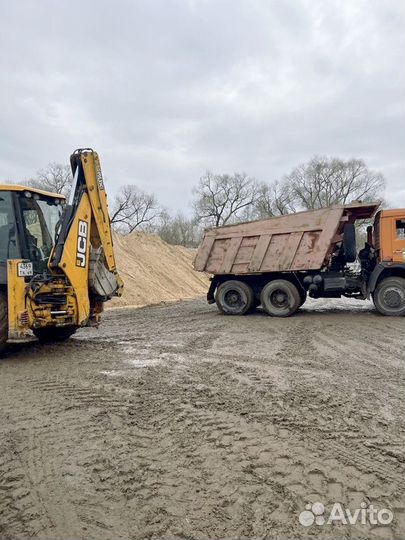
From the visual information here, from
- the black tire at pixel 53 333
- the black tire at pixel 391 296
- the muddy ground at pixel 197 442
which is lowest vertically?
the muddy ground at pixel 197 442

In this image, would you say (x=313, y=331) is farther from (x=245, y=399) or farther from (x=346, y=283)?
(x=245, y=399)

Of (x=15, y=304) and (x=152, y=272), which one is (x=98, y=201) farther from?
(x=152, y=272)

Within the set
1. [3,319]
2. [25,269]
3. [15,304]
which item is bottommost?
[3,319]

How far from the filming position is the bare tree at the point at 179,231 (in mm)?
42875

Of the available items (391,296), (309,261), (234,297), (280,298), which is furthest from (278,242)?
(391,296)

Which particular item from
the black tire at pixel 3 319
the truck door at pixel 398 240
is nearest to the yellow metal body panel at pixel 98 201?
the black tire at pixel 3 319

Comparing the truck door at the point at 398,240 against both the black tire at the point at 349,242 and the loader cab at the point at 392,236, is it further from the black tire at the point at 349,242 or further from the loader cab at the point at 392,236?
the black tire at the point at 349,242

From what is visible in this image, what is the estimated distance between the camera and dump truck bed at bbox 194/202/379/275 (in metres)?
9.93

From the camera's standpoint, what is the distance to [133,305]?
1504 cm

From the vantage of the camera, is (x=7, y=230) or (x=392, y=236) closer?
(x=7, y=230)

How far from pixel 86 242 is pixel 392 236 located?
735cm

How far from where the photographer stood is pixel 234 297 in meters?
11.1

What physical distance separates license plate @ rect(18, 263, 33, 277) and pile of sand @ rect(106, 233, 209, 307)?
8690mm

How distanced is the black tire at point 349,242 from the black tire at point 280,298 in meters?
1.63
